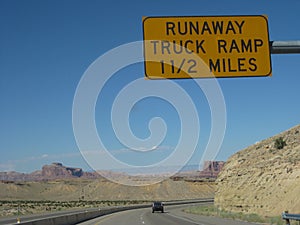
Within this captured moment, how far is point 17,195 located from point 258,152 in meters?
145

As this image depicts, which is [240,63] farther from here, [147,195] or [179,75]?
[147,195]

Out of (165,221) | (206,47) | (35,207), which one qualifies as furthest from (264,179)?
(35,207)

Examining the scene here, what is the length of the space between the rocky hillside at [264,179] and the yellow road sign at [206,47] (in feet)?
81.9

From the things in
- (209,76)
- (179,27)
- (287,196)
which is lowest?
(287,196)

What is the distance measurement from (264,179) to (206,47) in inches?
1362

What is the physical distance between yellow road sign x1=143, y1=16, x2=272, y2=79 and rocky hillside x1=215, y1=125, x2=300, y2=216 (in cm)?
2497

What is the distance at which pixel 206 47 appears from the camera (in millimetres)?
11164

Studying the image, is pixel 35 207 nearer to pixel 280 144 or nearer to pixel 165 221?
pixel 280 144

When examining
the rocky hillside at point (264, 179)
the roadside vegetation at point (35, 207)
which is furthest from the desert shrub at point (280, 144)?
the roadside vegetation at point (35, 207)

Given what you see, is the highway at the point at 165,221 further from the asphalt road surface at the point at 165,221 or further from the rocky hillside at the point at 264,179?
the rocky hillside at the point at 264,179

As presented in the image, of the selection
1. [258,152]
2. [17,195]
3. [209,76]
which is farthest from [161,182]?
[209,76]

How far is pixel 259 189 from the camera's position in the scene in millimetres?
43500

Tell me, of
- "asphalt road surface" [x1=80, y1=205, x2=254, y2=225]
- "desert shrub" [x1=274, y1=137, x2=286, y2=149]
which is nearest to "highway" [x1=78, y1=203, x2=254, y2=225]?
"asphalt road surface" [x1=80, y1=205, x2=254, y2=225]

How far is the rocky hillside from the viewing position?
3825cm
